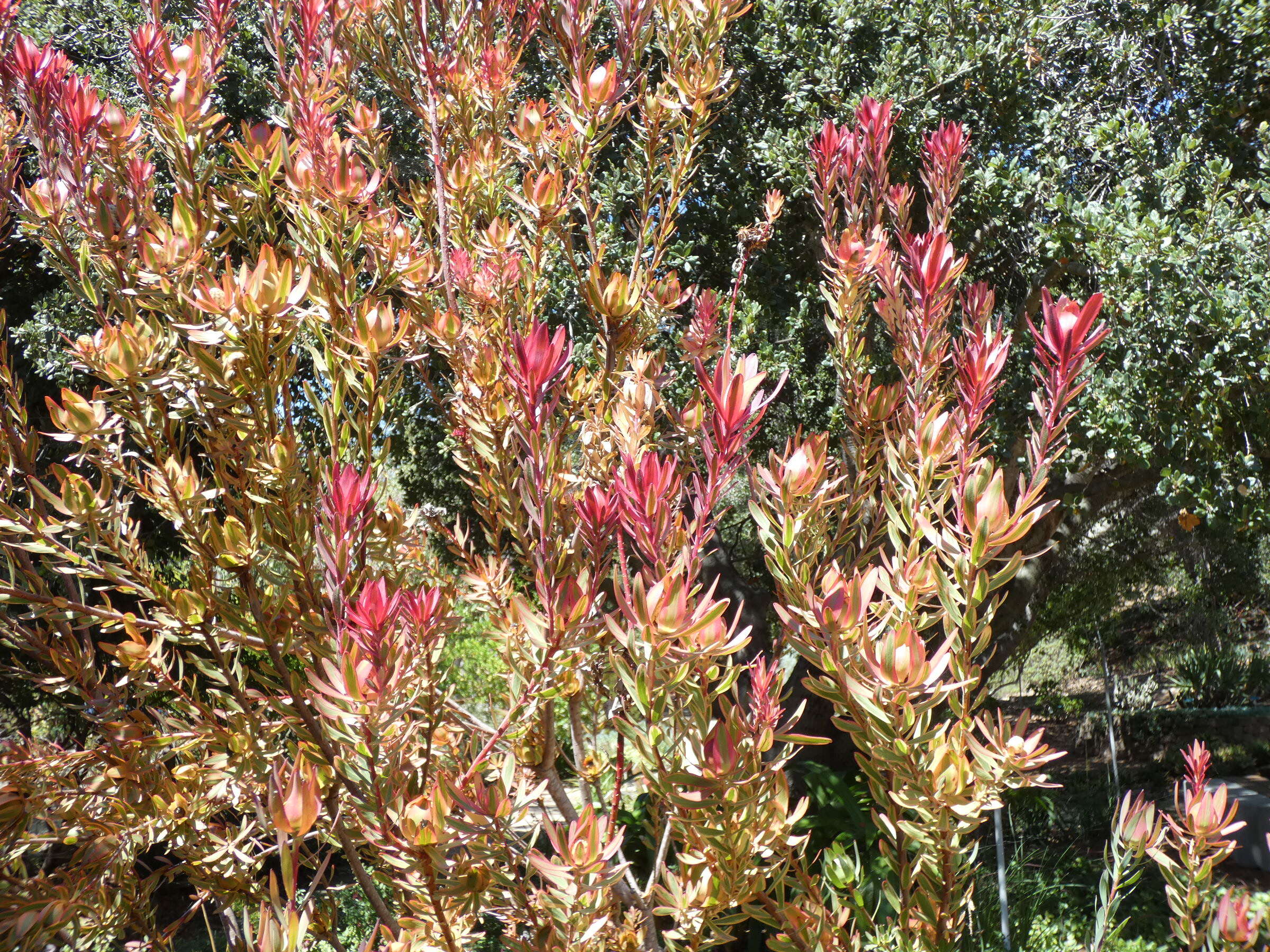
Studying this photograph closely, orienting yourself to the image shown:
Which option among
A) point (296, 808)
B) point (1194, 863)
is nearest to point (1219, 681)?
point (1194, 863)

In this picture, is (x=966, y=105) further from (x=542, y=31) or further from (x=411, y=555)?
(x=411, y=555)

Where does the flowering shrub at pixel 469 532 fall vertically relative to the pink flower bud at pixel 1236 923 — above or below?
above

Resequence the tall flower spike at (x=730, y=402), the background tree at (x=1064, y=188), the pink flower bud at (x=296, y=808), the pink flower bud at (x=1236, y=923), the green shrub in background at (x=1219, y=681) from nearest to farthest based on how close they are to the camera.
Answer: the pink flower bud at (x=296, y=808) < the tall flower spike at (x=730, y=402) < the pink flower bud at (x=1236, y=923) < the background tree at (x=1064, y=188) < the green shrub in background at (x=1219, y=681)

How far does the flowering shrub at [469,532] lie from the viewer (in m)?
0.91

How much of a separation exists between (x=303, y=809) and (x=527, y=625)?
0.30m

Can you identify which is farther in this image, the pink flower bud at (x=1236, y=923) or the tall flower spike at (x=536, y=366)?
the pink flower bud at (x=1236, y=923)

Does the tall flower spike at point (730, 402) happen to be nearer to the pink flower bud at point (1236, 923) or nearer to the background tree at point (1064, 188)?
the pink flower bud at point (1236, 923)

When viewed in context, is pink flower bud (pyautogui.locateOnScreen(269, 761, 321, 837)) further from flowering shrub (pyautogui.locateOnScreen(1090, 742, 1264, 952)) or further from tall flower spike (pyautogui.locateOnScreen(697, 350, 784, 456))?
flowering shrub (pyautogui.locateOnScreen(1090, 742, 1264, 952))

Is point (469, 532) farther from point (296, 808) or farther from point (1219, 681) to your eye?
point (1219, 681)

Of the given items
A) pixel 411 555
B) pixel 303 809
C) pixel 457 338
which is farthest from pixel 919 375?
pixel 411 555

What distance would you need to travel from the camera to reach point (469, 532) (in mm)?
1578

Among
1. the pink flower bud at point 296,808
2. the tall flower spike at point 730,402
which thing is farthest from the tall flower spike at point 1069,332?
the pink flower bud at point 296,808

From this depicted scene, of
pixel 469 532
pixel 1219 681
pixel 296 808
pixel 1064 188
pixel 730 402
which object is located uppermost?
pixel 730 402

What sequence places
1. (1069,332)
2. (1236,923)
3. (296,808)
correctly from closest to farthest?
(296,808) → (1069,332) → (1236,923)
